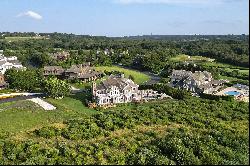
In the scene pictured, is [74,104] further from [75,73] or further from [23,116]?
[75,73]

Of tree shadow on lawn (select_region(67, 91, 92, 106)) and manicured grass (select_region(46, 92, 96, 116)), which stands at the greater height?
tree shadow on lawn (select_region(67, 91, 92, 106))

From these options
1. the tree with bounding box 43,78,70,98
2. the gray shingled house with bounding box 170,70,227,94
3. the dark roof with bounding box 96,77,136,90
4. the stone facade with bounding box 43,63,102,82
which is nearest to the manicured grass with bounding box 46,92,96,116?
the tree with bounding box 43,78,70,98

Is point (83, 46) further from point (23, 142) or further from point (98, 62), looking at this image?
point (23, 142)

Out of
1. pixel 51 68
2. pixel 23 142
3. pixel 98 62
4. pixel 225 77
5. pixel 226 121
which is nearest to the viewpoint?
pixel 23 142

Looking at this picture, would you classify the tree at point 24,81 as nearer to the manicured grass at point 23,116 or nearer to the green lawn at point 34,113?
the green lawn at point 34,113

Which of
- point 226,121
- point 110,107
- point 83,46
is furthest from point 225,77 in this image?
point 83,46

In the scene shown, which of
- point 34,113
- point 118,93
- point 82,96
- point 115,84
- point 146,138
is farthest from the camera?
point 82,96

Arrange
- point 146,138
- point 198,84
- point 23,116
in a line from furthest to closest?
point 198,84 < point 23,116 < point 146,138

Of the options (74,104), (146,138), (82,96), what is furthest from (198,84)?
(146,138)

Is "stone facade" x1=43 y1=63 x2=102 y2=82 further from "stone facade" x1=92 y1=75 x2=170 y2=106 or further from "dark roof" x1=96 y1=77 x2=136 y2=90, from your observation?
"stone facade" x1=92 y1=75 x2=170 y2=106
